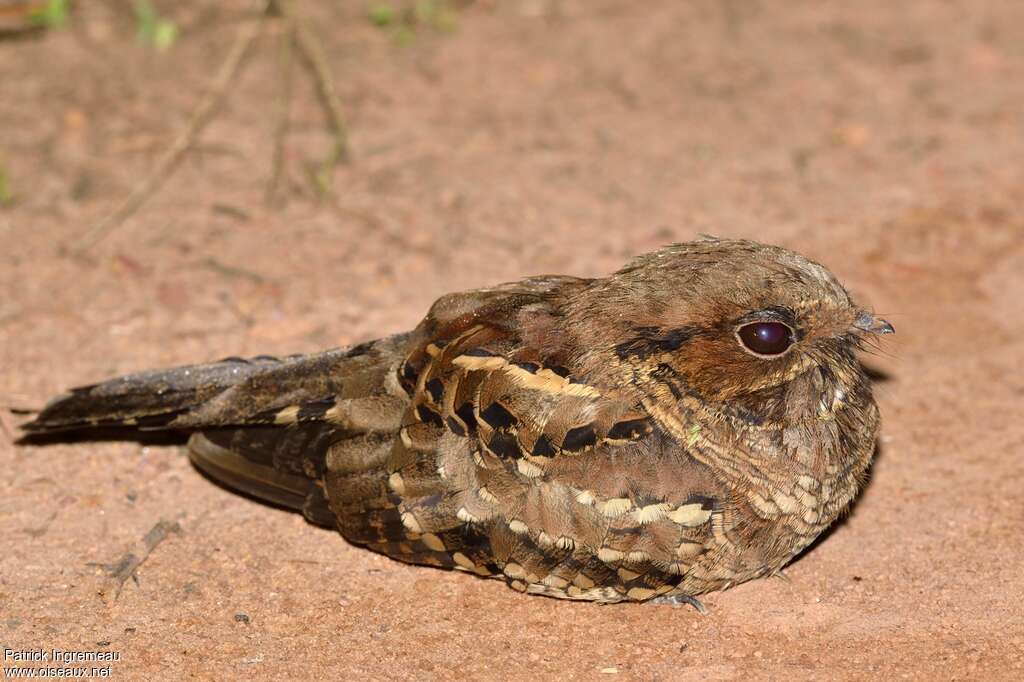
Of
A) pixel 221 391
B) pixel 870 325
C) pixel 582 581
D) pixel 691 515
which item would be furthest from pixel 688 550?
pixel 221 391

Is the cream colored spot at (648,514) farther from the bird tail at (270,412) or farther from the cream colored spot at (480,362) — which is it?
the bird tail at (270,412)

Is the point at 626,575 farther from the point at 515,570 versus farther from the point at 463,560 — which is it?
the point at 463,560

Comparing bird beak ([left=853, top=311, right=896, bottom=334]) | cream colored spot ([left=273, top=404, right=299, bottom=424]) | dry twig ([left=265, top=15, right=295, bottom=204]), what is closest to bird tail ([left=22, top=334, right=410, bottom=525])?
cream colored spot ([left=273, top=404, right=299, bottom=424])

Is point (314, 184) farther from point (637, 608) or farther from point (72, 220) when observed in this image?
point (637, 608)

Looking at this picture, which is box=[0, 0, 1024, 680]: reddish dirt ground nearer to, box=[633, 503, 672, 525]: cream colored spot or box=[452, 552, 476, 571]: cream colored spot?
box=[452, 552, 476, 571]: cream colored spot

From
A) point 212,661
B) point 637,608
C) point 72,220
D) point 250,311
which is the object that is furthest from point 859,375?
point 72,220

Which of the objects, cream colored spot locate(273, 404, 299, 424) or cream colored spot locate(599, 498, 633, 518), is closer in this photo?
cream colored spot locate(599, 498, 633, 518)

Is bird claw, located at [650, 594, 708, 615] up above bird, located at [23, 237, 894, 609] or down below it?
below
